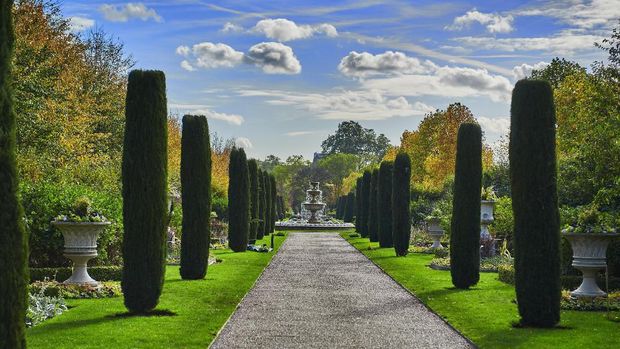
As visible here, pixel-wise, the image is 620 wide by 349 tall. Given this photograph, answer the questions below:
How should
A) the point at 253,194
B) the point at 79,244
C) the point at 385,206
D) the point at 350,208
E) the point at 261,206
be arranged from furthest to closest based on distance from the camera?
the point at 350,208 → the point at 261,206 → the point at 253,194 → the point at 385,206 → the point at 79,244

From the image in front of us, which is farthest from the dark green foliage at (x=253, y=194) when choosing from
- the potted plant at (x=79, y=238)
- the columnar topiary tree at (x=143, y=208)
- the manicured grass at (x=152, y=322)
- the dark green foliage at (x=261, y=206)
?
the columnar topiary tree at (x=143, y=208)

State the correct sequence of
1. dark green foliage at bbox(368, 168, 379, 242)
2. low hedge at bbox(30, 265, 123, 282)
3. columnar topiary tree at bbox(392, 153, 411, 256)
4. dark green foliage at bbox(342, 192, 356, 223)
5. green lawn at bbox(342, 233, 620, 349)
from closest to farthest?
green lawn at bbox(342, 233, 620, 349) → low hedge at bbox(30, 265, 123, 282) → columnar topiary tree at bbox(392, 153, 411, 256) → dark green foliage at bbox(368, 168, 379, 242) → dark green foliage at bbox(342, 192, 356, 223)

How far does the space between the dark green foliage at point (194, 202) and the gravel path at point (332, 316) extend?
1.79 metres

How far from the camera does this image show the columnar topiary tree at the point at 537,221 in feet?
42.7

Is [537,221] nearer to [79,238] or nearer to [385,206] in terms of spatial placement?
[79,238]

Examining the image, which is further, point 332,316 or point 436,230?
point 436,230

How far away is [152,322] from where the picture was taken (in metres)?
13.1

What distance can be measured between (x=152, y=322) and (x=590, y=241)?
8813 mm

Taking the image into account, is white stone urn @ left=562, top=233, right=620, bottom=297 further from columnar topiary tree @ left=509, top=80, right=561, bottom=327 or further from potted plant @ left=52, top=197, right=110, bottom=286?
potted plant @ left=52, top=197, right=110, bottom=286

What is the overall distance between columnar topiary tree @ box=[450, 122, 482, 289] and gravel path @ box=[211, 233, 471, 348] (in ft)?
4.96

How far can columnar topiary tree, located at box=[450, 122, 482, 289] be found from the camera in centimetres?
1867

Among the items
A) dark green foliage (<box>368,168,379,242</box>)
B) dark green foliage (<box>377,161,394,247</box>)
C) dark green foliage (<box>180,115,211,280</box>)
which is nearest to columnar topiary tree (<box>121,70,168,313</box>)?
dark green foliage (<box>180,115,211,280</box>)

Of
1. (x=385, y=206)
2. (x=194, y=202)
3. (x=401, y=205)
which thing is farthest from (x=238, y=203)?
(x=194, y=202)

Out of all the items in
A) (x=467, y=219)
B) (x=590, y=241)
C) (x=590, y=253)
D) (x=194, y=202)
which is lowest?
(x=590, y=253)
